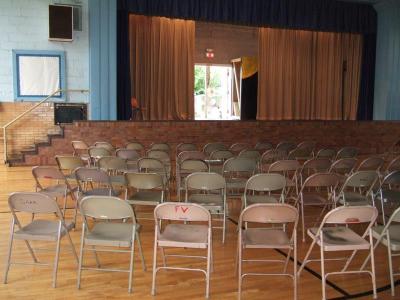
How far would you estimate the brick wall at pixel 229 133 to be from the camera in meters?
10.9

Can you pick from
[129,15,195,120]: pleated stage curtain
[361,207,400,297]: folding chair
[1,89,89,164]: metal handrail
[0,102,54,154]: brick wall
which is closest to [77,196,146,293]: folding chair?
[361,207,400,297]: folding chair

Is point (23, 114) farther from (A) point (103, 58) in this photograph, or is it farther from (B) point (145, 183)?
(B) point (145, 183)

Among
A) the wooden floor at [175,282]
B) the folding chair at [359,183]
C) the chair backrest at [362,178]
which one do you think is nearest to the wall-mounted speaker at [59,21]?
the wooden floor at [175,282]

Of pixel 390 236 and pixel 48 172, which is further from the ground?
pixel 48 172

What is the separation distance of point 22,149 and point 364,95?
36.9 ft

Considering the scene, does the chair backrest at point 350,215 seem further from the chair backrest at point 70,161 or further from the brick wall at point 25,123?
the brick wall at point 25,123

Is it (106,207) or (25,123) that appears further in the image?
(25,123)

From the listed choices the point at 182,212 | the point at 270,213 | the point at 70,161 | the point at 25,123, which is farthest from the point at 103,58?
the point at 270,213

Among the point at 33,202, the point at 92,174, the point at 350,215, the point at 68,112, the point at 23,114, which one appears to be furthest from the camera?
the point at 68,112

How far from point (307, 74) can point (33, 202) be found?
14118 mm

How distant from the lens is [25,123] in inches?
453

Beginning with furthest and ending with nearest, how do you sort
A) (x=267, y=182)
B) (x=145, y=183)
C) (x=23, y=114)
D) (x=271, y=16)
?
(x=271, y=16) → (x=23, y=114) → (x=145, y=183) → (x=267, y=182)

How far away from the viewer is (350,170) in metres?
6.84

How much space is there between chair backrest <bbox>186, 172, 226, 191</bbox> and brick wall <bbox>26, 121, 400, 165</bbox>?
657 centimetres
